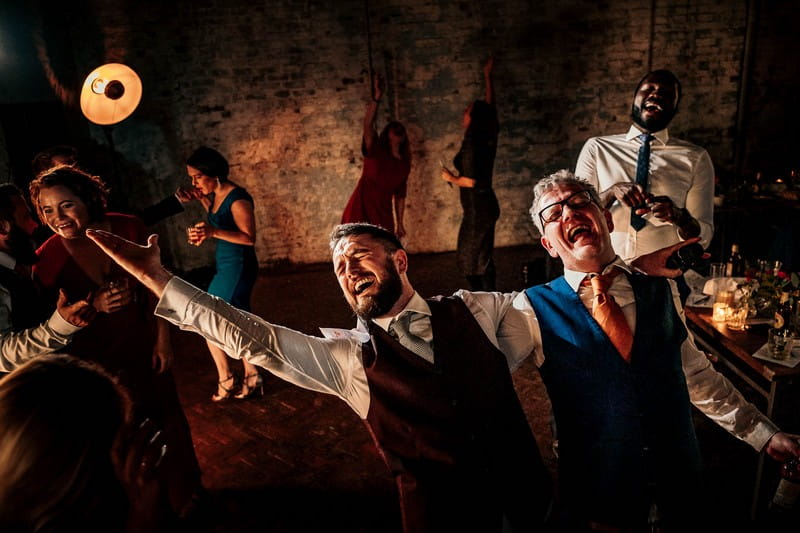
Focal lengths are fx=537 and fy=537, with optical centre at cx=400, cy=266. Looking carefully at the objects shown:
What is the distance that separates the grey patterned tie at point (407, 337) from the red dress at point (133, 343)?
1489 mm

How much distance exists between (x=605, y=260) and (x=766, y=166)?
8023mm

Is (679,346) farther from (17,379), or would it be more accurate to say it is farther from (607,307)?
(17,379)

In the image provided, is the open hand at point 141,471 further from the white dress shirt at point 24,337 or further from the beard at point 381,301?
the white dress shirt at point 24,337

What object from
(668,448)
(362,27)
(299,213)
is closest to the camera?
(668,448)

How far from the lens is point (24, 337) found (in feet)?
7.88

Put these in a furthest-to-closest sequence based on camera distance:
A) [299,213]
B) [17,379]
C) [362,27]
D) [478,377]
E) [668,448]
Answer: [299,213] → [362,27] → [668,448] → [478,377] → [17,379]

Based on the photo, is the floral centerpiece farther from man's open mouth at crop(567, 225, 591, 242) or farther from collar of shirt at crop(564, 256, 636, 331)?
man's open mouth at crop(567, 225, 591, 242)

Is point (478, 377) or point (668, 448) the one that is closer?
point (478, 377)

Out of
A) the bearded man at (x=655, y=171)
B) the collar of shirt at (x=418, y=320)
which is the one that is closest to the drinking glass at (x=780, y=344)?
the bearded man at (x=655, y=171)

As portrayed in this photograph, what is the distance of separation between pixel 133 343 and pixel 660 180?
3.19 meters

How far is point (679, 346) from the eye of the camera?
1832mm

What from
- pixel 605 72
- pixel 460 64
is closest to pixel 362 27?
pixel 460 64

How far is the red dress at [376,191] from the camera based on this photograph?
18.4 ft

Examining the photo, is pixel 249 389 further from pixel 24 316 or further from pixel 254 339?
pixel 254 339
